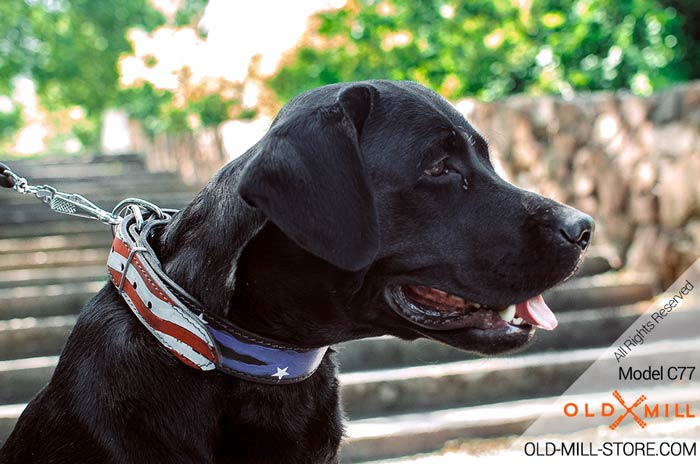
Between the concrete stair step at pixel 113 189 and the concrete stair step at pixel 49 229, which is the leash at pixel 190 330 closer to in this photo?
the concrete stair step at pixel 49 229

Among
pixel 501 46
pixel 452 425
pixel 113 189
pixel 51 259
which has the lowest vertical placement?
pixel 113 189

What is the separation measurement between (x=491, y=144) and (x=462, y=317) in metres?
4.45

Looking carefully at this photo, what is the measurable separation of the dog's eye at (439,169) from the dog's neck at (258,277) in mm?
318

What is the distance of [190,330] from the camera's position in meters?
1.90

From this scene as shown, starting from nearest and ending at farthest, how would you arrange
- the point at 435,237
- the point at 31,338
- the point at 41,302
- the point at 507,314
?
the point at 435,237 < the point at 507,314 < the point at 31,338 < the point at 41,302

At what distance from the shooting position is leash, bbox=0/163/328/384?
190 cm

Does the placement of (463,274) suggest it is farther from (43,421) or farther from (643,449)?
(643,449)

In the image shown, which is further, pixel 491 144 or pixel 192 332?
pixel 491 144

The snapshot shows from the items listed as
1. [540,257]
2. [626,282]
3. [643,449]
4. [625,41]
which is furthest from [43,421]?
[625,41]

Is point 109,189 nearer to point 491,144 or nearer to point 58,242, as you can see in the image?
point 58,242

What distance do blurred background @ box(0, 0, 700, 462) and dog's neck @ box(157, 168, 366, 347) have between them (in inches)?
52.6

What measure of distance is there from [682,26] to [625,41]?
0.43m

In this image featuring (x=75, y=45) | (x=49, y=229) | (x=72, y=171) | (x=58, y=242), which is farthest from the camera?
(x=75, y=45)

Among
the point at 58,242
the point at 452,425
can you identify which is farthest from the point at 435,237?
the point at 58,242
